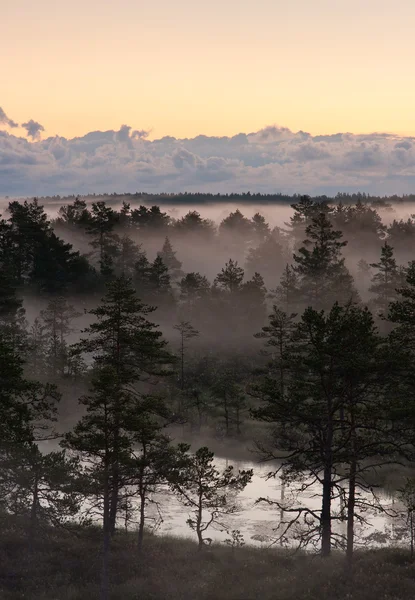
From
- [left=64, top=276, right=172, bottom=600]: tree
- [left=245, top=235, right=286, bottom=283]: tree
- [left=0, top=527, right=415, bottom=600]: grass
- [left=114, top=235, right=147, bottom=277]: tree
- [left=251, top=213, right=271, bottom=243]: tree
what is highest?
[left=251, top=213, right=271, bottom=243]: tree

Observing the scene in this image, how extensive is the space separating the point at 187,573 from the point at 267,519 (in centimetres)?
1290

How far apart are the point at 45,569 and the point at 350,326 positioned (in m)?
19.8

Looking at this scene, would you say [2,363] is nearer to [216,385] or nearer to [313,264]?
[216,385]

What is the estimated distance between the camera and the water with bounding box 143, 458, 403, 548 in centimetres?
3784

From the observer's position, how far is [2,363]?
25.9 m

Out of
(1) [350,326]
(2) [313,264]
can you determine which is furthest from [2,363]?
(2) [313,264]

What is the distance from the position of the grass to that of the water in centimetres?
326

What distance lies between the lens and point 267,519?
42094mm

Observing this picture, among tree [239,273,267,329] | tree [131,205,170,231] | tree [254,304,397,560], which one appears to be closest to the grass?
tree [254,304,397,560]

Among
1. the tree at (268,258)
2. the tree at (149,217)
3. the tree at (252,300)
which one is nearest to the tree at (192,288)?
the tree at (252,300)

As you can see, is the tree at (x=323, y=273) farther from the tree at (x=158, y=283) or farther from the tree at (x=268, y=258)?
the tree at (x=268, y=258)

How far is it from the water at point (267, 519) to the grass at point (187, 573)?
326 centimetres

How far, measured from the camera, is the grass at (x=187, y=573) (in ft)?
88.0

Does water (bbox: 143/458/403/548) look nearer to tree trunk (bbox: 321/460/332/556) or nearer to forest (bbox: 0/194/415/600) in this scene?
forest (bbox: 0/194/415/600)
